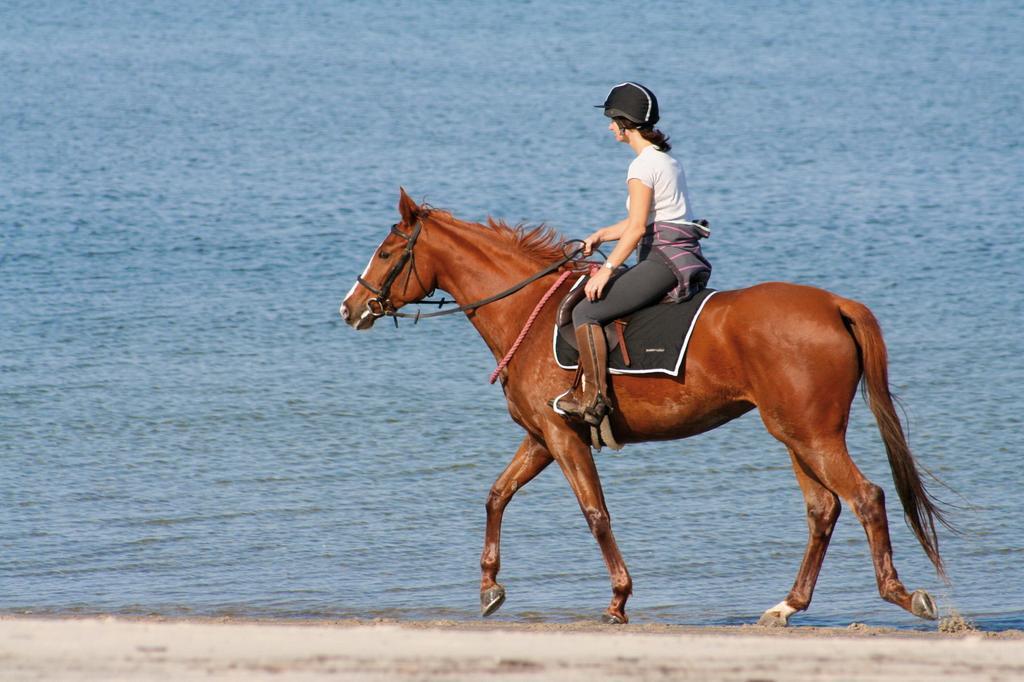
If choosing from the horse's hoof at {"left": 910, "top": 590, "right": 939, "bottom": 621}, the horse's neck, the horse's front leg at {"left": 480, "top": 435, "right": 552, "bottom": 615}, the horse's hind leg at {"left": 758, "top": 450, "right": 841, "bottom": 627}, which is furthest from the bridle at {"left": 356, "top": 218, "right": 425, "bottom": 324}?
the horse's hoof at {"left": 910, "top": 590, "right": 939, "bottom": 621}

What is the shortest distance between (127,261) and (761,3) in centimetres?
2810

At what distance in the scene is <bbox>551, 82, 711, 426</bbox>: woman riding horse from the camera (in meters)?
7.82

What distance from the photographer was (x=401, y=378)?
15.0 m

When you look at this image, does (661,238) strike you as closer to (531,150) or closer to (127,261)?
(127,261)

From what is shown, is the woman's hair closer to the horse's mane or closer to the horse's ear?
the horse's mane

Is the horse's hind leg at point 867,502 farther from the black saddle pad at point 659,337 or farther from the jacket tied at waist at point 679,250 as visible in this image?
the jacket tied at waist at point 679,250

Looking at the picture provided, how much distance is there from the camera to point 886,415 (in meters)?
7.71

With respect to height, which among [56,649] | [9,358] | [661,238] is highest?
[661,238]

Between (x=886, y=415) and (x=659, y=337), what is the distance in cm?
127

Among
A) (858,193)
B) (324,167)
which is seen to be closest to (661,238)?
(858,193)

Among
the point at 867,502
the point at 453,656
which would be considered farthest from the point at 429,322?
the point at 453,656

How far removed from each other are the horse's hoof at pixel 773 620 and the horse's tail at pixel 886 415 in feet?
2.80

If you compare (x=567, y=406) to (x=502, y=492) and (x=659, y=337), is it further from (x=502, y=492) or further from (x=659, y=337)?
(x=502, y=492)

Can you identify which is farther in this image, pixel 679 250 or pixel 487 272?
pixel 487 272
